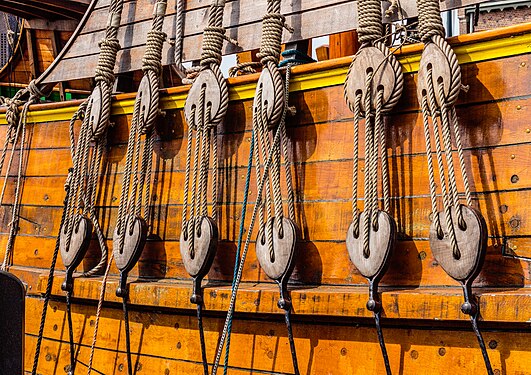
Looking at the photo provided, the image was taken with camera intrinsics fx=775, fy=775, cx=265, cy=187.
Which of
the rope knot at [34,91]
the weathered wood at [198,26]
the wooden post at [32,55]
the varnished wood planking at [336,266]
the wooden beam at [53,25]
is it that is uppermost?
the wooden beam at [53,25]

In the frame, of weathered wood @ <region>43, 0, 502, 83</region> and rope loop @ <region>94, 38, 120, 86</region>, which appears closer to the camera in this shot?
weathered wood @ <region>43, 0, 502, 83</region>

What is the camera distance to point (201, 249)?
2.90 meters

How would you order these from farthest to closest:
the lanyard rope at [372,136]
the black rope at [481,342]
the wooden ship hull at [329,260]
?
the lanyard rope at [372,136] → the wooden ship hull at [329,260] → the black rope at [481,342]

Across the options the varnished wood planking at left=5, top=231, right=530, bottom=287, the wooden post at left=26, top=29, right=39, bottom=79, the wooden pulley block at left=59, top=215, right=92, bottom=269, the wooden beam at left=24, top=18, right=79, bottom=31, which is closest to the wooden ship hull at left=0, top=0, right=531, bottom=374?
the varnished wood planking at left=5, top=231, right=530, bottom=287

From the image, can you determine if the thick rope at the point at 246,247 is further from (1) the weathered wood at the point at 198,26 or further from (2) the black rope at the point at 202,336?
(1) the weathered wood at the point at 198,26

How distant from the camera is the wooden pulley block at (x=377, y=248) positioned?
2.48 m

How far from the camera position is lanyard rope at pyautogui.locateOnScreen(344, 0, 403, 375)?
2.50 m

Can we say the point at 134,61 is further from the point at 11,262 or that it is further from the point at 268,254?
the point at 268,254

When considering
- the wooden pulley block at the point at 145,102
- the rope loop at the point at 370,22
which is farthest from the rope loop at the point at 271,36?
the wooden pulley block at the point at 145,102

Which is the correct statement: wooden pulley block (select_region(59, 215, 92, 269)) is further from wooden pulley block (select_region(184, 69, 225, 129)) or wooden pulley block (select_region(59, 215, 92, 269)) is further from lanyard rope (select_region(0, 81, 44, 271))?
wooden pulley block (select_region(184, 69, 225, 129))

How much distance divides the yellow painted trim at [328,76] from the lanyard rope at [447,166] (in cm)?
9

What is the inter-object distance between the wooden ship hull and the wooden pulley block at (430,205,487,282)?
85 millimetres

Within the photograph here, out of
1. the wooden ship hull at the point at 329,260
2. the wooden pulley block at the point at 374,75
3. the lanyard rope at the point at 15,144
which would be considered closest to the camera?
the wooden ship hull at the point at 329,260

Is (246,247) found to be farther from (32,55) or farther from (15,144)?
(32,55)
